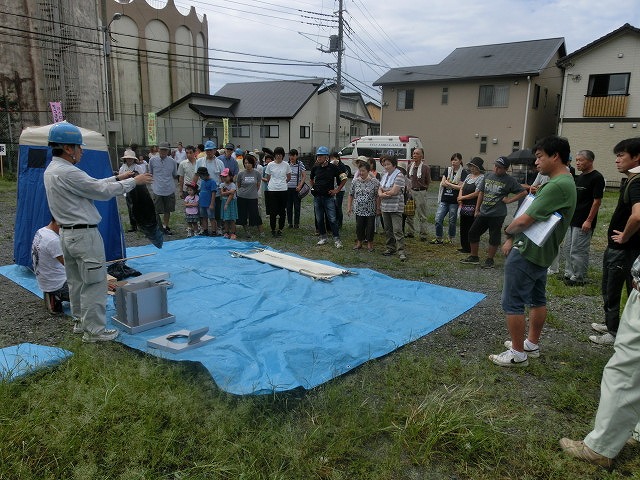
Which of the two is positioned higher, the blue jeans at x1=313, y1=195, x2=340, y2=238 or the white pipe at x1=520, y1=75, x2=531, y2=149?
the white pipe at x1=520, y1=75, x2=531, y2=149

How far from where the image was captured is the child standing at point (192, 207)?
8195 mm

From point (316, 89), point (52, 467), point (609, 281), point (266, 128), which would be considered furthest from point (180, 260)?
point (316, 89)

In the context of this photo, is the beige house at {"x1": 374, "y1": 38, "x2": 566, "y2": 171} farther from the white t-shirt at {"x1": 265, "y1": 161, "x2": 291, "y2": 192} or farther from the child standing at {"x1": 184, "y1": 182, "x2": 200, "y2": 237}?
the child standing at {"x1": 184, "y1": 182, "x2": 200, "y2": 237}

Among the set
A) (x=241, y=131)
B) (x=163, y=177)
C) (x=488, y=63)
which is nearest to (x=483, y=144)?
(x=488, y=63)

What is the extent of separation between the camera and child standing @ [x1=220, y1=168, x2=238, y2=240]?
8.09 metres

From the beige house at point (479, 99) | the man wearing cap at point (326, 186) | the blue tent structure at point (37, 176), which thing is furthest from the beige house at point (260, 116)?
the blue tent structure at point (37, 176)

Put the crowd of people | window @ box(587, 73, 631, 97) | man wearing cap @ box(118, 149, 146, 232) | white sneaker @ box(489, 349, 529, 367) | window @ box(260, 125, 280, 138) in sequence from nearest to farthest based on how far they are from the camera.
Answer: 1. the crowd of people
2. white sneaker @ box(489, 349, 529, 367)
3. man wearing cap @ box(118, 149, 146, 232)
4. window @ box(587, 73, 631, 97)
5. window @ box(260, 125, 280, 138)

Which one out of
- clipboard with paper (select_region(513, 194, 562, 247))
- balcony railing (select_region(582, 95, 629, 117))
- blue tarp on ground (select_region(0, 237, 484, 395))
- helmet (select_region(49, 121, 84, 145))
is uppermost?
balcony railing (select_region(582, 95, 629, 117))

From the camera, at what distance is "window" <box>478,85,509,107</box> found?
76.8 ft

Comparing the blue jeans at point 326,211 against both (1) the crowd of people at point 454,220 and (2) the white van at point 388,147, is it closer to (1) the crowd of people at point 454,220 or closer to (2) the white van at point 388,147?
(1) the crowd of people at point 454,220

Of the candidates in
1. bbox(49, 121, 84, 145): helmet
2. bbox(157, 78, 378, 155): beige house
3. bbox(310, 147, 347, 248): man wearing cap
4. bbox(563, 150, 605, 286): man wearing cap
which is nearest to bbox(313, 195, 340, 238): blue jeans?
bbox(310, 147, 347, 248): man wearing cap

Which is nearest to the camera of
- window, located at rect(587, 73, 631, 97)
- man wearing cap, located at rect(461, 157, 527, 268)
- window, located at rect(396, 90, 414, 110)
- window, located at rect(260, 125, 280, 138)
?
man wearing cap, located at rect(461, 157, 527, 268)

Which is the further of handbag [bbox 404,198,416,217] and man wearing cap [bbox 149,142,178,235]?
man wearing cap [bbox 149,142,178,235]

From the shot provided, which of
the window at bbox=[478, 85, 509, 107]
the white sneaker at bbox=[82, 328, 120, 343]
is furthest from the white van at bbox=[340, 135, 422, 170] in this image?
the white sneaker at bbox=[82, 328, 120, 343]
